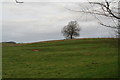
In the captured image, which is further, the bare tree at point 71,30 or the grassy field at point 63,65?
the bare tree at point 71,30

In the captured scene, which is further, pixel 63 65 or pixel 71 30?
pixel 71 30

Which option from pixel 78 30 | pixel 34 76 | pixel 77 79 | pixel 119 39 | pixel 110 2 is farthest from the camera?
pixel 78 30

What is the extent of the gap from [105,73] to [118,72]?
125 cm

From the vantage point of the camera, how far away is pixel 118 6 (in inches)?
326

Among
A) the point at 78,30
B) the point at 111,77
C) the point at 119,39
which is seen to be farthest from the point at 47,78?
the point at 78,30

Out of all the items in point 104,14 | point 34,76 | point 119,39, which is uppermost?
point 104,14

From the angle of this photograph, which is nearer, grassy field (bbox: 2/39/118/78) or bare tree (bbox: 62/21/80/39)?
grassy field (bbox: 2/39/118/78)

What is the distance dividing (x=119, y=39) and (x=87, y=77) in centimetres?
596

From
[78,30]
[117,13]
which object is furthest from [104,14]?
[78,30]

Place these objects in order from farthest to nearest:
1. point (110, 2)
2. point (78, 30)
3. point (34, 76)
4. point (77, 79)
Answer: point (78, 30), point (34, 76), point (77, 79), point (110, 2)

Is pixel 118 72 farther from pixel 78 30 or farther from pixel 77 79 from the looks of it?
pixel 78 30

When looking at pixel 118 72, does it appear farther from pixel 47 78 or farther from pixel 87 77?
pixel 47 78

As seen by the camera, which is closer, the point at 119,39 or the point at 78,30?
the point at 119,39

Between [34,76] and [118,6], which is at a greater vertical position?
[118,6]
